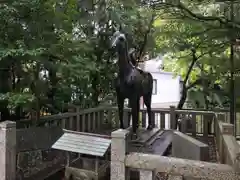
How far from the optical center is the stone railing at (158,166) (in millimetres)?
2018

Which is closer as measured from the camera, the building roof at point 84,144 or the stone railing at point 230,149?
the stone railing at point 230,149

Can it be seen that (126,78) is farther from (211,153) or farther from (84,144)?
(211,153)

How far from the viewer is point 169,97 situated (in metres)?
16.4

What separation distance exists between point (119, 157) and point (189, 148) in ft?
3.33

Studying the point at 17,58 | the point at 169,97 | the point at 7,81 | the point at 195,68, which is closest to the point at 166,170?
the point at 17,58

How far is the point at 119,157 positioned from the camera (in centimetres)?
236

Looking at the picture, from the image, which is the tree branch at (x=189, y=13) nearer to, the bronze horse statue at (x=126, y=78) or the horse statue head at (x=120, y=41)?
the horse statue head at (x=120, y=41)

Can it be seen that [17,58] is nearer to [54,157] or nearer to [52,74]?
[52,74]

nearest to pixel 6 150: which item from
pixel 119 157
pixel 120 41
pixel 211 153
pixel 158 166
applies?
pixel 119 157

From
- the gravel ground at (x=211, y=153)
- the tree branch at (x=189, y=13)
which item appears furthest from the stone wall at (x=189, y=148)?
the tree branch at (x=189, y=13)

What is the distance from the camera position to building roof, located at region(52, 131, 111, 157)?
10.2 ft

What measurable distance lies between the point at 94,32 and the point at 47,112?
3106 millimetres

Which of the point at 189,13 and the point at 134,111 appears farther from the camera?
the point at 134,111

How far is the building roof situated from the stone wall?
3.01 feet
